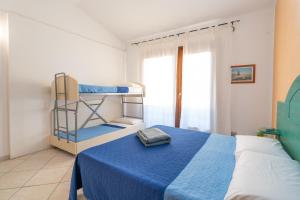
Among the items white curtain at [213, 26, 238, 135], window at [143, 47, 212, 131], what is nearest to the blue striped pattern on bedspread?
white curtain at [213, 26, 238, 135]

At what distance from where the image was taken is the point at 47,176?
203 cm

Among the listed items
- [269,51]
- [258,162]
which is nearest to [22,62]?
[258,162]

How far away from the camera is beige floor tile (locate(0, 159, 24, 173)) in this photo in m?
2.21

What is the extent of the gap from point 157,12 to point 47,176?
3.30 m

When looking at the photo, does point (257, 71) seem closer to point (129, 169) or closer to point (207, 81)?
point (207, 81)

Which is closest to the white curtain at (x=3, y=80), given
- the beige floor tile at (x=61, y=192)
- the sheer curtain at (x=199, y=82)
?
the beige floor tile at (x=61, y=192)

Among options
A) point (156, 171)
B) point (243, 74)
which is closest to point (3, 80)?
point (156, 171)

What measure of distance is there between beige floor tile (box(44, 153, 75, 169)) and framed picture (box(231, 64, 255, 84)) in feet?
10.4

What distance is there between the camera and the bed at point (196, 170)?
848 millimetres

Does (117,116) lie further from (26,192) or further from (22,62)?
(26,192)

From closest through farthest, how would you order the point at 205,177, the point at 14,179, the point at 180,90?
Result: the point at 205,177
the point at 14,179
the point at 180,90

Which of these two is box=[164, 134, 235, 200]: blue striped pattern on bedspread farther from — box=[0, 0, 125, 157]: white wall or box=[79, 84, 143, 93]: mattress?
box=[0, 0, 125, 157]: white wall

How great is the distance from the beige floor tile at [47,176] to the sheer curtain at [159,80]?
2.30 metres

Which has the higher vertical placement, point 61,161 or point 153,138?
point 153,138
